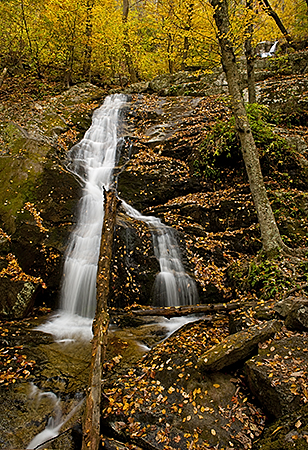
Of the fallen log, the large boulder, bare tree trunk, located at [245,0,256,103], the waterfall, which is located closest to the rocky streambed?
the large boulder

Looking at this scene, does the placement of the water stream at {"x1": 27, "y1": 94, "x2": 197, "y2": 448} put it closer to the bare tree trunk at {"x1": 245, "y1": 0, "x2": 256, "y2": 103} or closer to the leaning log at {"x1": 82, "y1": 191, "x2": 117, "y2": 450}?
the leaning log at {"x1": 82, "y1": 191, "x2": 117, "y2": 450}

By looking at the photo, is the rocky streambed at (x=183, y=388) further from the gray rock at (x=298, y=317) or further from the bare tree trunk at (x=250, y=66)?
the bare tree trunk at (x=250, y=66)

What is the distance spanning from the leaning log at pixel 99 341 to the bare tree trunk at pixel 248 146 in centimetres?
368

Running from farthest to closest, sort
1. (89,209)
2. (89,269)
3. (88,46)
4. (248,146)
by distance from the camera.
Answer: (88,46)
(89,209)
(89,269)
(248,146)

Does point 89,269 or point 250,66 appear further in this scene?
point 250,66

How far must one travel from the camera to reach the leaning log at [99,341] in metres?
2.98

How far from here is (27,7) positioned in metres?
12.4

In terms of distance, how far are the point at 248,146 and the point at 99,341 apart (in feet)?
18.2

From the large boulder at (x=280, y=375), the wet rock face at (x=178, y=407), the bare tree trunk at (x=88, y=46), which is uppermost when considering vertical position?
the bare tree trunk at (x=88, y=46)

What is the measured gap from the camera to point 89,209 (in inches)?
324

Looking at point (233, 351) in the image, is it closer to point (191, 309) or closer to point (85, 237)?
point (191, 309)

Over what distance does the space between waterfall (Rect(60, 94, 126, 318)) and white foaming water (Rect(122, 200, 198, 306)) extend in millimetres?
1690

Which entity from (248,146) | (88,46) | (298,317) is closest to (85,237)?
(248,146)

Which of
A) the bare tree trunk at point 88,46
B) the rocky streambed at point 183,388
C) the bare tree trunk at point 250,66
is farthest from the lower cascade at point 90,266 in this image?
the bare tree trunk at point 88,46
